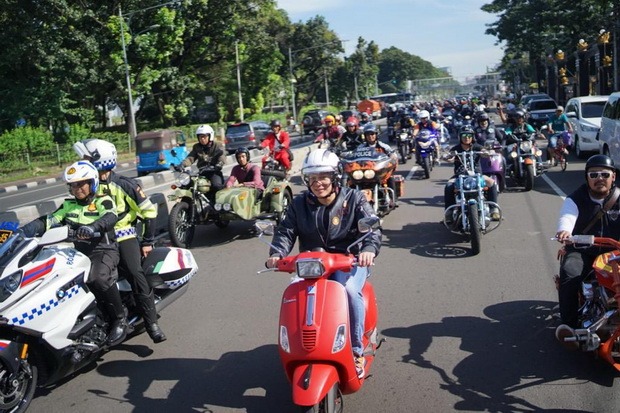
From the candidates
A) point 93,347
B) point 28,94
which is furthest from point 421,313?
point 28,94

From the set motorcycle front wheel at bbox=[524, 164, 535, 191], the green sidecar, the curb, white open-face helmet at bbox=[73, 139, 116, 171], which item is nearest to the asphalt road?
the green sidecar

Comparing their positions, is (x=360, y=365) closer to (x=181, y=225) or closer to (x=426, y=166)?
(x=181, y=225)

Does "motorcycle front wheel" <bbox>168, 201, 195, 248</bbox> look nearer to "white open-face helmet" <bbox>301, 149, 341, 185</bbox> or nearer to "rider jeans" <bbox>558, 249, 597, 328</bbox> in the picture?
"white open-face helmet" <bbox>301, 149, 341, 185</bbox>

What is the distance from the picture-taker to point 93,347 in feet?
16.0

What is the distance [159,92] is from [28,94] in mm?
11127

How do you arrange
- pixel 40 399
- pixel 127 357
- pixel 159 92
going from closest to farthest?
pixel 40 399
pixel 127 357
pixel 159 92

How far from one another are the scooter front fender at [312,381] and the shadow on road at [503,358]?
1.06m

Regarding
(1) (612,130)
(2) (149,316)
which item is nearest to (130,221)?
(2) (149,316)

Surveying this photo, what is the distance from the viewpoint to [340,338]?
3760mm

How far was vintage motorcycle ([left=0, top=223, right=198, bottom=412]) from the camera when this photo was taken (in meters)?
4.25

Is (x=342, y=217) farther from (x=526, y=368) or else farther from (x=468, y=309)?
(x=468, y=309)

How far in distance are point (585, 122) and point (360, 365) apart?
17025 mm

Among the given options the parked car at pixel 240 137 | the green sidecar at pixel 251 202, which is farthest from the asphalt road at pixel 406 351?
the parked car at pixel 240 137

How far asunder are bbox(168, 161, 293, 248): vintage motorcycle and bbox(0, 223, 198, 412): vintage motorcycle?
14.7ft
